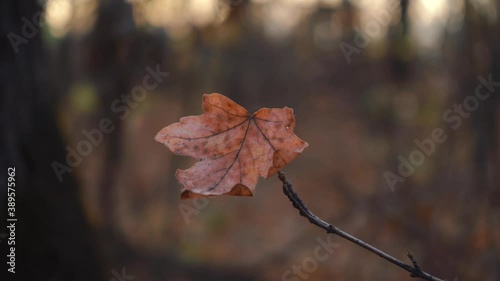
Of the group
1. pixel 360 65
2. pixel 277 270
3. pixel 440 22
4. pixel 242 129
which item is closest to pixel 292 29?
pixel 360 65

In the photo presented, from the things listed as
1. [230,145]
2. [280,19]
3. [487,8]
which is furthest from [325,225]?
[280,19]

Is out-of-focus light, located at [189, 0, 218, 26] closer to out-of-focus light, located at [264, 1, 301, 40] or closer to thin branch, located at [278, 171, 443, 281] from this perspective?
out-of-focus light, located at [264, 1, 301, 40]

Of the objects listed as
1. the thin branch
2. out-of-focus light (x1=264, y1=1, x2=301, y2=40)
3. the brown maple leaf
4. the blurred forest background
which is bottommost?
the thin branch

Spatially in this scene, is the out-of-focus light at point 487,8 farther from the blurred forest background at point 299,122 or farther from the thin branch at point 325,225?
the thin branch at point 325,225

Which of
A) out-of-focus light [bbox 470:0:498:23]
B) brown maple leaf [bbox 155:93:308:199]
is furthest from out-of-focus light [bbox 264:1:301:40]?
brown maple leaf [bbox 155:93:308:199]

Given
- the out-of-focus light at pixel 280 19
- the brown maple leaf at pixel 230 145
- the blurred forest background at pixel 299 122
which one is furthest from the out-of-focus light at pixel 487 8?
the brown maple leaf at pixel 230 145

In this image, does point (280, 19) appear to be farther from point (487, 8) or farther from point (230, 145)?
point (230, 145)
